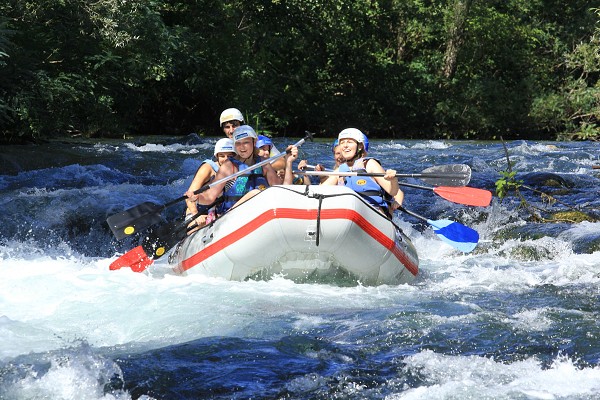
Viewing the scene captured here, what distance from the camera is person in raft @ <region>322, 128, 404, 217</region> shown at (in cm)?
697

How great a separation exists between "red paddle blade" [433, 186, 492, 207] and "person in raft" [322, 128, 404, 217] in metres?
0.46

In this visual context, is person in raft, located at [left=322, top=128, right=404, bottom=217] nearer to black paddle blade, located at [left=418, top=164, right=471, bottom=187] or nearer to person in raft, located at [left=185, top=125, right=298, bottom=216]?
black paddle blade, located at [left=418, top=164, right=471, bottom=187]

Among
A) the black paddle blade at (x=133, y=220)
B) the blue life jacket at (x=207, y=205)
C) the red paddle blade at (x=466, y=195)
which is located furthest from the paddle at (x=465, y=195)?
the black paddle blade at (x=133, y=220)

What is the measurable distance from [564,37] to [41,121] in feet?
57.2

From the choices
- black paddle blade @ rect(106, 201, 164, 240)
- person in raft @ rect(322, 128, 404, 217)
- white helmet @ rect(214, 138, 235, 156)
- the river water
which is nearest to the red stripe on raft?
the river water

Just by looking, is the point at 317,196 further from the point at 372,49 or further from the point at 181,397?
the point at 372,49

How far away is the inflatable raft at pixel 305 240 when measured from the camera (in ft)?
19.7

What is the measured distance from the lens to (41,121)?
14906 millimetres

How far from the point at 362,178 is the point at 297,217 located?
123 cm

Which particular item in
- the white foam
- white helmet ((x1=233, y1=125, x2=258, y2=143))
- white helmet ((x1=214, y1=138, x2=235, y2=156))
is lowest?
the white foam

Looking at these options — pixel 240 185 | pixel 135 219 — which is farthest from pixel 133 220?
pixel 240 185

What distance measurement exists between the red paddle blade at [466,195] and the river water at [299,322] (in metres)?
0.61

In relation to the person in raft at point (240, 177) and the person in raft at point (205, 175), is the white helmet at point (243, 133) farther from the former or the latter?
the person in raft at point (205, 175)

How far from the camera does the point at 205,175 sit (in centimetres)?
742
